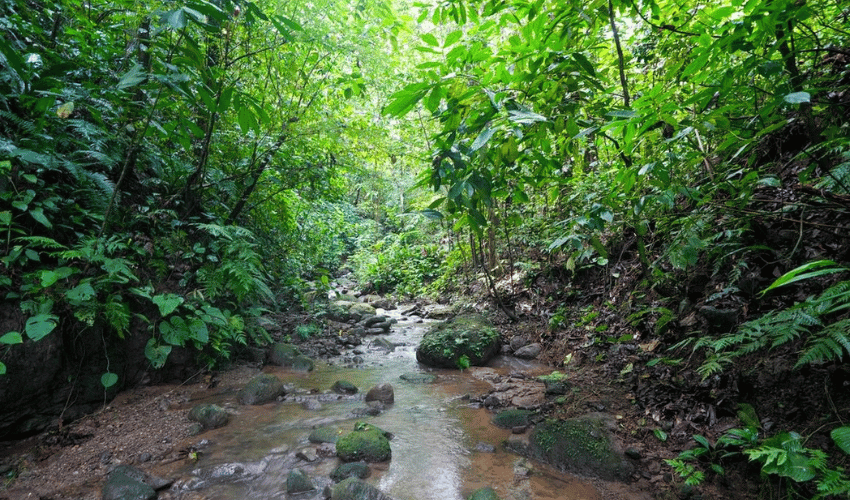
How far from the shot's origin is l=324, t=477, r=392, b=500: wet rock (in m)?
2.74

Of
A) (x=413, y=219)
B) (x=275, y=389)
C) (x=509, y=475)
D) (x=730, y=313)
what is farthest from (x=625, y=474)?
(x=413, y=219)

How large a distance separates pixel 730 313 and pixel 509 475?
2142 millimetres

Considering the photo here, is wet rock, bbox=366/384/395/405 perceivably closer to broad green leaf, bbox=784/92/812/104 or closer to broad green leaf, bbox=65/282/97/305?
broad green leaf, bbox=65/282/97/305

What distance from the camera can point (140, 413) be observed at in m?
3.80

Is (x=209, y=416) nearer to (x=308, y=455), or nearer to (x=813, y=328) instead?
(x=308, y=455)

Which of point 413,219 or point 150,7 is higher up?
point 150,7

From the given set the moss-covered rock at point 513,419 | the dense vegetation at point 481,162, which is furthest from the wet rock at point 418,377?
the dense vegetation at point 481,162

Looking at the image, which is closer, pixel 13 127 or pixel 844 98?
pixel 844 98

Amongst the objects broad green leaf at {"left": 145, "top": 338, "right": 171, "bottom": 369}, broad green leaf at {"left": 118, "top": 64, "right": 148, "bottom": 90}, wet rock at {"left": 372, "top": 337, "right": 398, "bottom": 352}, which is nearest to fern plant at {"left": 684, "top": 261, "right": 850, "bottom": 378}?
broad green leaf at {"left": 118, "top": 64, "right": 148, "bottom": 90}

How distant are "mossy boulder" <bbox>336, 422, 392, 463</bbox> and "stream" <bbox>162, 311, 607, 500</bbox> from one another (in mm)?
85

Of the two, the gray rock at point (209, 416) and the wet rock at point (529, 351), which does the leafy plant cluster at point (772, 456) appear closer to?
the wet rock at point (529, 351)

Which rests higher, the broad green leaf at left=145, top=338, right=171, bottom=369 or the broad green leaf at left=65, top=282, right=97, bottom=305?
the broad green leaf at left=65, top=282, right=97, bottom=305

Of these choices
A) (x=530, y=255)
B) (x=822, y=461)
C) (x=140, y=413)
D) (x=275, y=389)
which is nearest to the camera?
(x=822, y=461)

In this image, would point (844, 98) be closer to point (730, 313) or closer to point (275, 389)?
point (730, 313)
